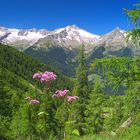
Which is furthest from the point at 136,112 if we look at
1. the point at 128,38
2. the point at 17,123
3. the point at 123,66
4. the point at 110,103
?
the point at 17,123

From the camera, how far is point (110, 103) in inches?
535

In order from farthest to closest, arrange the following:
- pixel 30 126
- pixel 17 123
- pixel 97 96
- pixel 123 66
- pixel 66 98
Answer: pixel 17 123 → pixel 97 96 → pixel 30 126 → pixel 123 66 → pixel 66 98

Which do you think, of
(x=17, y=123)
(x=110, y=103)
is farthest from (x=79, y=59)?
(x=110, y=103)

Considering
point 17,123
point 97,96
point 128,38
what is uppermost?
point 128,38

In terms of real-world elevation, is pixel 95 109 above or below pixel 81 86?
below

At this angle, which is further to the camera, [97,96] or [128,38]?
[97,96]

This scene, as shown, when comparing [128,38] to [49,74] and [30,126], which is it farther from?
[30,126]

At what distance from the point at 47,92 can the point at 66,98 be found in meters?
1.00

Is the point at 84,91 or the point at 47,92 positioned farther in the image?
the point at 84,91

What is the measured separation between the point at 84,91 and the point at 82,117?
13.7 feet

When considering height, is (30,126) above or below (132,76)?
below

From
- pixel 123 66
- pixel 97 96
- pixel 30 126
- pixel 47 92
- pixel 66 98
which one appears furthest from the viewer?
pixel 97 96

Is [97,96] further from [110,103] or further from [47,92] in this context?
[47,92]

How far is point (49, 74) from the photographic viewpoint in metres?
10.2
